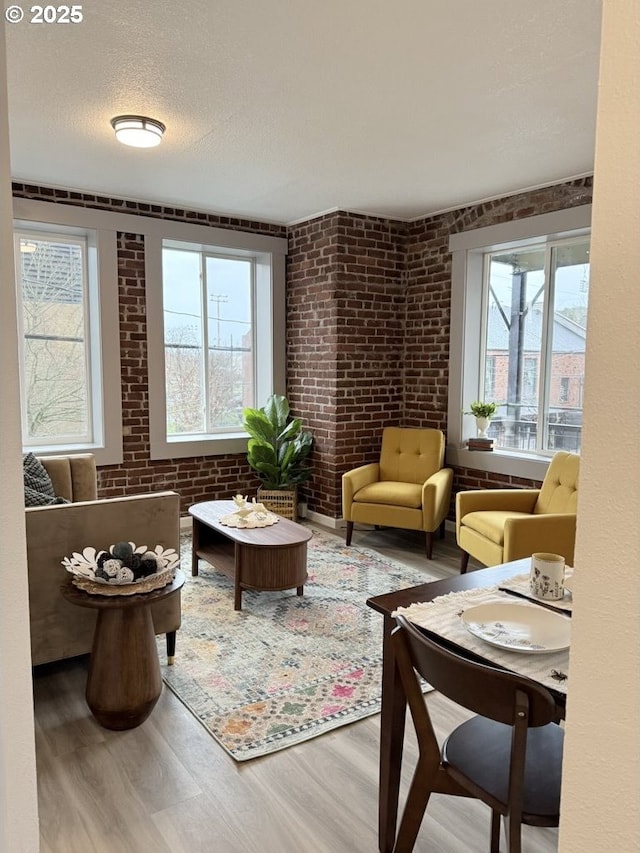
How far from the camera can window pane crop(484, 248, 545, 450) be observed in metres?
4.72

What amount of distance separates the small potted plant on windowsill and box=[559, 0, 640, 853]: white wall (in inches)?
170

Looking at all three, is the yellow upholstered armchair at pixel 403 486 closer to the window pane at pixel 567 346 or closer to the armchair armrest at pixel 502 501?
the armchair armrest at pixel 502 501

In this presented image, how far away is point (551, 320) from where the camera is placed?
4.57 m

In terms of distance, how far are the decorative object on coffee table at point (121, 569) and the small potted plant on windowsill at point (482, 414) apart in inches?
117

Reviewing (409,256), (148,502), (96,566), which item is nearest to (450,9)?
(148,502)

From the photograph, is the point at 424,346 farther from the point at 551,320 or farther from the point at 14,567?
the point at 14,567

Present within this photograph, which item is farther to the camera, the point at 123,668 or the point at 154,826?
the point at 123,668

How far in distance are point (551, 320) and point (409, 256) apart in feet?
Result: 4.81

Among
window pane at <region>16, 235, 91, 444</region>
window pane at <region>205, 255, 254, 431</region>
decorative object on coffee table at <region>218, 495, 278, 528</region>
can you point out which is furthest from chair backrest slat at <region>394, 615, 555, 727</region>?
window pane at <region>205, 255, 254, 431</region>

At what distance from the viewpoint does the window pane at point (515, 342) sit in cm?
472

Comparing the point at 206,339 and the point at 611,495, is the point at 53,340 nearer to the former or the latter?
the point at 206,339

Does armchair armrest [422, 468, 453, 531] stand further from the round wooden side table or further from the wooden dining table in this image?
the wooden dining table

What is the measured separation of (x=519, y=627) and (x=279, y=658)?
5.48ft

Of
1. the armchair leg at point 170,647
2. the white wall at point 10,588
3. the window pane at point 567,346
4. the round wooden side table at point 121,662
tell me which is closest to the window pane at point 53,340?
the armchair leg at point 170,647
